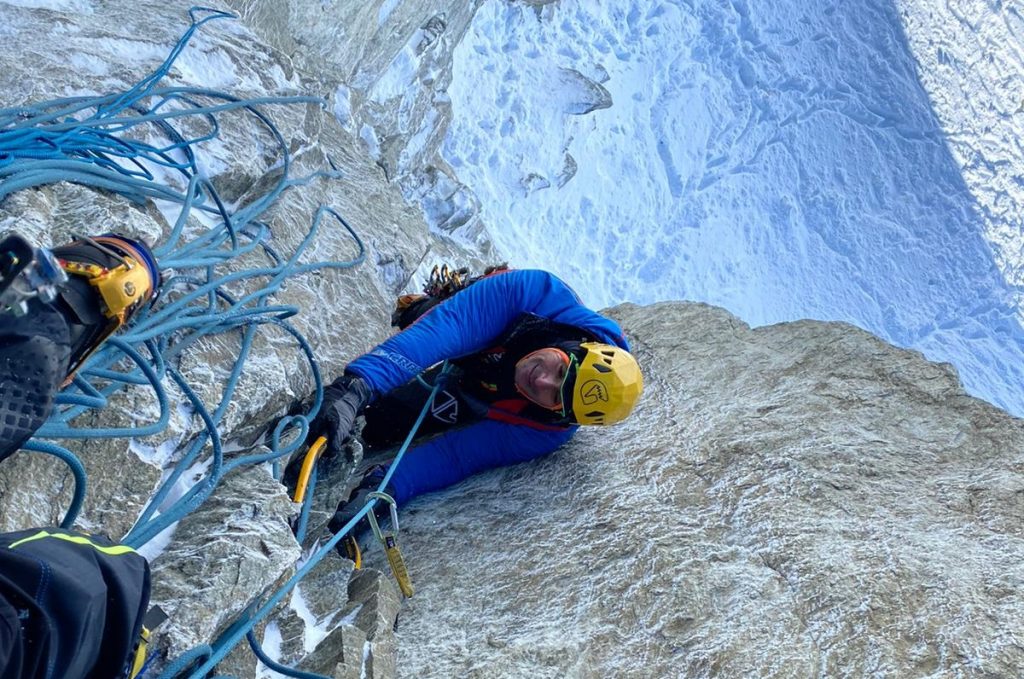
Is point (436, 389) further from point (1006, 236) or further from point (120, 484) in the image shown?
point (1006, 236)

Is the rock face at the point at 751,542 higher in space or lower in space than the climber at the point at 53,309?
lower

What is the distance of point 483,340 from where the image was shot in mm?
2898

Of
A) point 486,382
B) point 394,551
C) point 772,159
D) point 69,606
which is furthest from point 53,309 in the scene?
point 772,159

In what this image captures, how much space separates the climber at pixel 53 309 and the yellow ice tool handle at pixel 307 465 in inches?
27.2

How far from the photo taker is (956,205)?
8.07 metres

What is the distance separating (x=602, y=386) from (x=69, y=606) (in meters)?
1.78

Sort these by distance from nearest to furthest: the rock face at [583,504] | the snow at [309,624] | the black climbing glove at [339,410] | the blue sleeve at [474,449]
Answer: the rock face at [583,504] < the snow at [309,624] < the black climbing glove at [339,410] < the blue sleeve at [474,449]

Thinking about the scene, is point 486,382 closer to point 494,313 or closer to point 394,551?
point 494,313

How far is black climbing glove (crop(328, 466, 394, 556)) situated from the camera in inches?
97.5

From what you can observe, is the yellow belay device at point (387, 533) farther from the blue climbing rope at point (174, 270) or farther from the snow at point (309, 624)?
the snow at point (309, 624)

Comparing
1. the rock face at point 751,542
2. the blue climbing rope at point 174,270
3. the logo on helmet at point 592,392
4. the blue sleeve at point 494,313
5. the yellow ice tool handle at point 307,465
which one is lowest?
the rock face at point 751,542

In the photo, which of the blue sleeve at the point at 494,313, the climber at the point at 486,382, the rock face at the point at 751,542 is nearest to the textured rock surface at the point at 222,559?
the climber at the point at 486,382

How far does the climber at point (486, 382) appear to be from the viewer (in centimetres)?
263

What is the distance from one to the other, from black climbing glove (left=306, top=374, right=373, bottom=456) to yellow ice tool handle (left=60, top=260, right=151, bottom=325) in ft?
2.54
